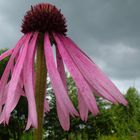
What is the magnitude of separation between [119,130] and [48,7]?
414 cm

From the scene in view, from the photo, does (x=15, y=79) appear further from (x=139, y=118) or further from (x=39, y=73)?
(x=139, y=118)

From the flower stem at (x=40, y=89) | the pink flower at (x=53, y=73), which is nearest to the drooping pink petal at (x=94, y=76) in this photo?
the pink flower at (x=53, y=73)

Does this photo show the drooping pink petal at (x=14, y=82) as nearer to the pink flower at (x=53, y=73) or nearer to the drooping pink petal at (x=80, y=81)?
the pink flower at (x=53, y=73)

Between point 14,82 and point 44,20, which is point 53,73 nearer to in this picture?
point 14,82

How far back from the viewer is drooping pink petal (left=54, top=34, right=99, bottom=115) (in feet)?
3.50

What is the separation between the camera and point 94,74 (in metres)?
1.24

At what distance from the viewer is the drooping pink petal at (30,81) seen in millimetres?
1072

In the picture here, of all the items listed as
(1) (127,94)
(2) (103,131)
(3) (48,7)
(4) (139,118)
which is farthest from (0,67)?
(3) (48,7)

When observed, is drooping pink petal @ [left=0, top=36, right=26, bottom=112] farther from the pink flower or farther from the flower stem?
the flower stem

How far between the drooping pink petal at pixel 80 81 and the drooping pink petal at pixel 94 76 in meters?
0.02

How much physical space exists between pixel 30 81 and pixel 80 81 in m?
0.15

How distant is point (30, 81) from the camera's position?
124cm

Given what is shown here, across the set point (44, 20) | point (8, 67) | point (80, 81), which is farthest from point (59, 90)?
point (44, 20)

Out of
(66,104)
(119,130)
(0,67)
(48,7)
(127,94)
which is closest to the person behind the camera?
(66,104)
